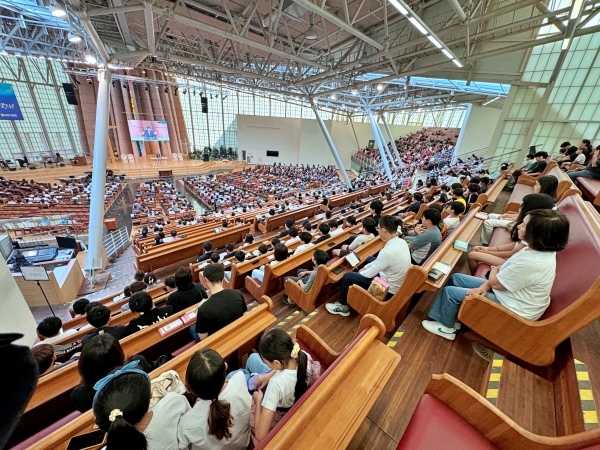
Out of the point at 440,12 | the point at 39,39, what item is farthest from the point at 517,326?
the point at 39,39

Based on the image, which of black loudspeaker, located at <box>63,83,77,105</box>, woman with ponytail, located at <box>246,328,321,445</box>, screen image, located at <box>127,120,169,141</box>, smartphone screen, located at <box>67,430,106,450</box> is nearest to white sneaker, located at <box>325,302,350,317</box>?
woman with ponytail, located at <box>246,328,321,445</box>

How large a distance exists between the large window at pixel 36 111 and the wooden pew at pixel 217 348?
83.8ft

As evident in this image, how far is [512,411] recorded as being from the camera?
125 centimetres

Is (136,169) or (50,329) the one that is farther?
(136,169)

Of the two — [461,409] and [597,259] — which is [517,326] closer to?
[597,259]

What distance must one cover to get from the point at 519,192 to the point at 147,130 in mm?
24888

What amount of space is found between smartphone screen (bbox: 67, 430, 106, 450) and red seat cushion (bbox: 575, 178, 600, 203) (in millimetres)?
5301

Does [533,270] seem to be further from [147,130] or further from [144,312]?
[147,130]

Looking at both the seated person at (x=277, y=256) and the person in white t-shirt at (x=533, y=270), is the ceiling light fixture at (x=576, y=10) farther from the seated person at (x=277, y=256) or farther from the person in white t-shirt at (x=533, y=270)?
the seated person at (x=277, y=256)

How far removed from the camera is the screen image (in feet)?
65.4

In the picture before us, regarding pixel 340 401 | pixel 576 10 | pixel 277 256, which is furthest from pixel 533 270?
pixel 576 10

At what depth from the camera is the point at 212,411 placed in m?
1.02

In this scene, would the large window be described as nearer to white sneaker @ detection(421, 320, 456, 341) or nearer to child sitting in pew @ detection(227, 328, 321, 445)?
child sitting in pew @ detection(227, 328, 321, 445)

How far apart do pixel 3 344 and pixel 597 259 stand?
8.07ft
